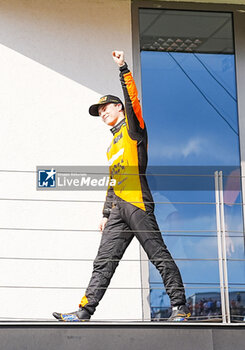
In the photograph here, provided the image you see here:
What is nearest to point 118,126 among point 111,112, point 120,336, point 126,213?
point 111,112

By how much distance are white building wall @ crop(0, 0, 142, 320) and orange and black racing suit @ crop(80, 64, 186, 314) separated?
598 mm

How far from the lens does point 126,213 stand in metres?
3.42

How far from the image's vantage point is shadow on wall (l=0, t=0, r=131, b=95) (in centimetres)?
429

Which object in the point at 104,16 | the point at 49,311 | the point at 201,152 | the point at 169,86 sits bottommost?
the point at 49,311

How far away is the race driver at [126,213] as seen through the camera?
3.22 m

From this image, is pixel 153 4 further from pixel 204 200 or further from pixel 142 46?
pixel 204 200

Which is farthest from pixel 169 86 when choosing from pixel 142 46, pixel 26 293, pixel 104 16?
pixel 26 293

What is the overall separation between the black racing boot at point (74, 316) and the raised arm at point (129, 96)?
3.04 feet

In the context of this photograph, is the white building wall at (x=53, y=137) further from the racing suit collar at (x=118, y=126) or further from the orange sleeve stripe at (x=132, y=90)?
the orange sleeve stripe at (x=132, y=90)

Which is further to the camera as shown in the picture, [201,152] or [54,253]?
[201,152]

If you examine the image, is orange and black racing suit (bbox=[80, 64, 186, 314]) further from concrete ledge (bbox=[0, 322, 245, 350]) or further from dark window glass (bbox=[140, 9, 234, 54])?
dark window glass (bbox=[140, 9, 234, 54])

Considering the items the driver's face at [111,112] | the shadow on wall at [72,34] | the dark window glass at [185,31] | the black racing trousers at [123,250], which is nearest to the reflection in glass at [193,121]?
the dark window glass at [185,31]

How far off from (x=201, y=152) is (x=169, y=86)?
0.46 meters

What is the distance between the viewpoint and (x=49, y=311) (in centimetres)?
401
